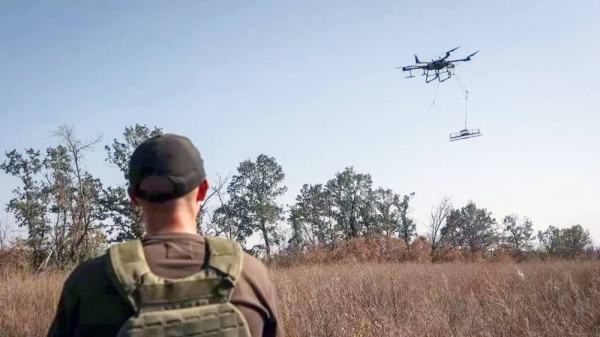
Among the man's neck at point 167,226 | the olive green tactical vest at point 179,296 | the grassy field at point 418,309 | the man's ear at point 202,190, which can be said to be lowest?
the grassy field at point 418,309

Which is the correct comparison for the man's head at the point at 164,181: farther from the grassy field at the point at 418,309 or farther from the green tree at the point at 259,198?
the green tree at the point at 259,198

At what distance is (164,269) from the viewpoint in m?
1.71

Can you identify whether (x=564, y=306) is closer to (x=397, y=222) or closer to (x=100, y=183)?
(x=100, y=183)

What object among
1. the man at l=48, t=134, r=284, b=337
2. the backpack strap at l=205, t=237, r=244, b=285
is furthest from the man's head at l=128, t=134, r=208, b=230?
the backpack strap at l=205, t=237, r=244, b=285

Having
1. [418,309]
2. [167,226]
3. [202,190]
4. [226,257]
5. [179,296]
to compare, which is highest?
[202,190]

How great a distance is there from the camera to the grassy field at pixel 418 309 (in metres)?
5.49

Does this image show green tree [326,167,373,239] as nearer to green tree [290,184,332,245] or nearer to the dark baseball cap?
green tree [290,184,332,245]

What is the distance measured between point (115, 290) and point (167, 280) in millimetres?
178

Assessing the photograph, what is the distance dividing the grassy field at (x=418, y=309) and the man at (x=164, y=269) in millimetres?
3901

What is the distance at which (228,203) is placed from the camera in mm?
47156

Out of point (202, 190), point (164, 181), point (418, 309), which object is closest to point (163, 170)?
point (164, 181)

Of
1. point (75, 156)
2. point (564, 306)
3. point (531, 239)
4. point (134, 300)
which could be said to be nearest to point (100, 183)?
point (75, 156)

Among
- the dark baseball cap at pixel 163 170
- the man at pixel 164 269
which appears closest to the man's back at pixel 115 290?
the man at pixel 164 269

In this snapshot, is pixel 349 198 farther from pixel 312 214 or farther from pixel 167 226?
pixel 167 226
